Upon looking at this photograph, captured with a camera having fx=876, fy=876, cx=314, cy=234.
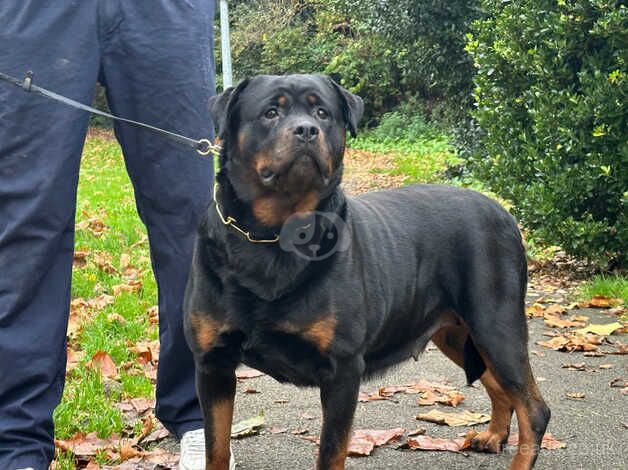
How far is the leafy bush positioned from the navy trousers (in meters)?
4.11

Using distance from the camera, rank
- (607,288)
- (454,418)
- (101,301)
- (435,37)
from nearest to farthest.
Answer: (454,418) < (101,301) < (607,288) < (435,37)

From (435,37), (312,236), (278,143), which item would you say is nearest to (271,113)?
(278,143)

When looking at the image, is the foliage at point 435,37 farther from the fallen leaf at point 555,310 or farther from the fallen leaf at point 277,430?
the fallen leaf at point 277,430

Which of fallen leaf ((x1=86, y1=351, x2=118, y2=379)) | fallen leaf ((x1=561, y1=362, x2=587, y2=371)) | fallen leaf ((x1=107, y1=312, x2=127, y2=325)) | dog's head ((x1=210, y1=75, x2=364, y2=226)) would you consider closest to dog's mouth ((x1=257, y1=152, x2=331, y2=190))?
dog's head ((x1=210, y1=75, x2=364, y2=226))

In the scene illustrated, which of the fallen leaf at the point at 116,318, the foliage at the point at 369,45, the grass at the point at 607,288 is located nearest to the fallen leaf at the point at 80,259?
the fallen leaf at the point at 116,318

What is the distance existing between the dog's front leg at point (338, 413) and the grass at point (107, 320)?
1118 millimetres

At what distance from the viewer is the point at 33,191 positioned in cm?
343

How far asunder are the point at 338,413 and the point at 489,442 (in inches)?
43.0

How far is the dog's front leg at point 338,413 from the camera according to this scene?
327cm

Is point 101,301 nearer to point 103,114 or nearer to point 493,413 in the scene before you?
point 103,114

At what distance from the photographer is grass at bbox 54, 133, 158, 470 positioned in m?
4.25

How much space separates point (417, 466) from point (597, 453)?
0.84m

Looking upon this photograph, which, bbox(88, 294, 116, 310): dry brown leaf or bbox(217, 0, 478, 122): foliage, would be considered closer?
bbox(88, 294, 116, 310): dry brown leaf

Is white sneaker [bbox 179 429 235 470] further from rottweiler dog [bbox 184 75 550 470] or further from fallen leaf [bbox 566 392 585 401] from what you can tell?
fallen leaf [bbox 566 392 585 401]
